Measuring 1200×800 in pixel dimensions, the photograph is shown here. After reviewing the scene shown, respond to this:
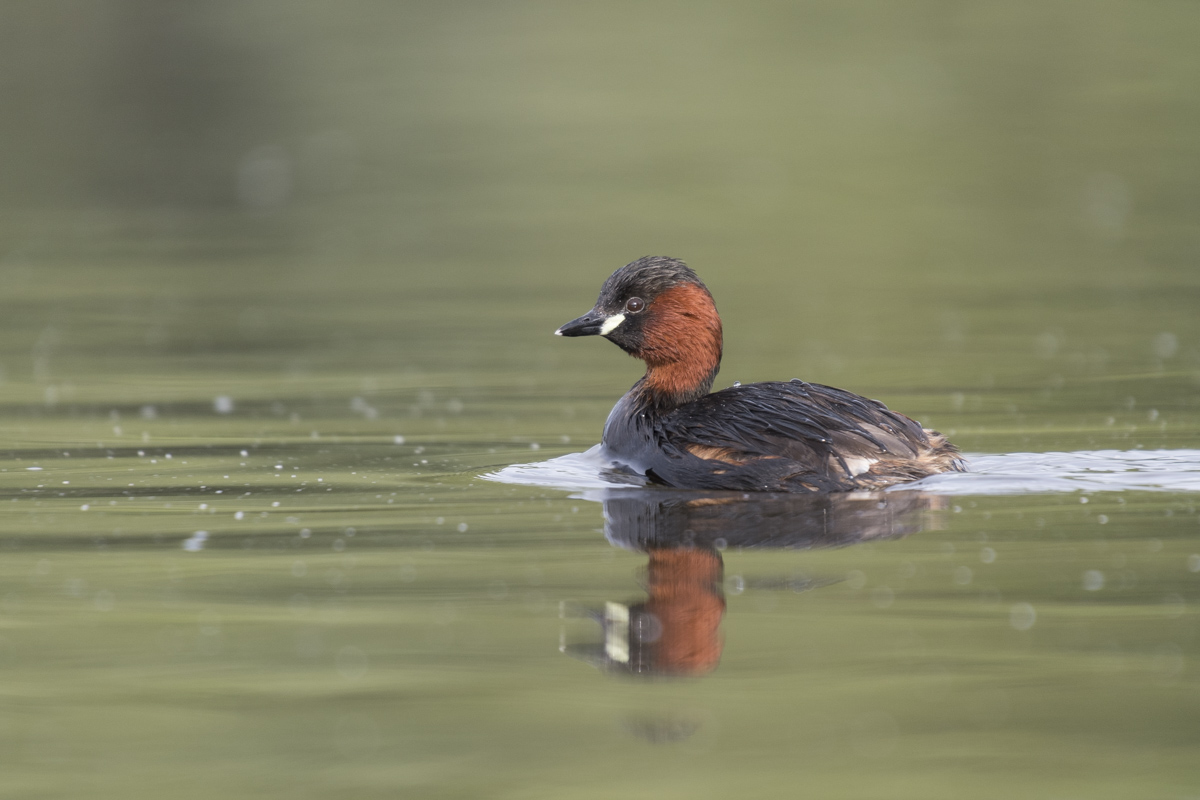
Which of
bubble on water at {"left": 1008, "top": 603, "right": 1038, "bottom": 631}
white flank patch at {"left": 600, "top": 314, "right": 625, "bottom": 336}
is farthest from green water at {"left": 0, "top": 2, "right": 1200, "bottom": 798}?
white flank patch at {"left": 600, "top": 314, "right": 625, "bottom": 336}

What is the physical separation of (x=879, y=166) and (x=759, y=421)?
618 inches

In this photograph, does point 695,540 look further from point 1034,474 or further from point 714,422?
point 1034,474

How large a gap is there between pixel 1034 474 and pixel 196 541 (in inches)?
144

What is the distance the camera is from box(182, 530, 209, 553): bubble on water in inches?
267

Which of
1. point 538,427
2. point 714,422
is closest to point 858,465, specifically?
point 714,422

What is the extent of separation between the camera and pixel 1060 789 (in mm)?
4266

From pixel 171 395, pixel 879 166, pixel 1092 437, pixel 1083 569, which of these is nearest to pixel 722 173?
pixel 879 166

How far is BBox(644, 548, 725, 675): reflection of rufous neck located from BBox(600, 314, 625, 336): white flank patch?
7.37ft

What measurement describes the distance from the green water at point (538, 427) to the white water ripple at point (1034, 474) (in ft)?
0.61

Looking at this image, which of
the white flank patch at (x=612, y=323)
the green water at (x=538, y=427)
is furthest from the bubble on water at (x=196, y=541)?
the white flank patch at (x=612, y=323)

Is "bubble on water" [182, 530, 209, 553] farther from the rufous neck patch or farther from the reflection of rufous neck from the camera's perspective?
the rufous neck patch

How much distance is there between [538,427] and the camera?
373 inches

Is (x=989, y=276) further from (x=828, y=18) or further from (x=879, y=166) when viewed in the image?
(x=828, y=18)

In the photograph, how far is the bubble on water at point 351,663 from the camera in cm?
521
